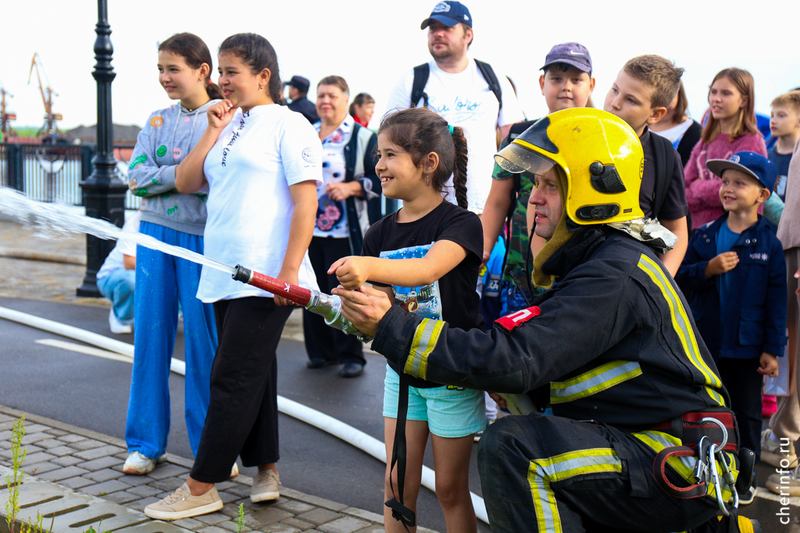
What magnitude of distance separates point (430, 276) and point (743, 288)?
2630mm

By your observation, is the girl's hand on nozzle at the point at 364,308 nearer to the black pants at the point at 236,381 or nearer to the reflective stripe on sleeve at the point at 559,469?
the reflective stripe on sleeve at the point at 559,469

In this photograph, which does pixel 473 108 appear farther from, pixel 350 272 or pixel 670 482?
pixel 670 482

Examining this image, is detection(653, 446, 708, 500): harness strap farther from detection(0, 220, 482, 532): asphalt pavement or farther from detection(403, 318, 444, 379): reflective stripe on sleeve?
detection(0, 220, 482, 532): asphalt pavement

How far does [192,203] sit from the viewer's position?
4.19 metres

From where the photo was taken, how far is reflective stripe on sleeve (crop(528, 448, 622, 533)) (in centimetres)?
223

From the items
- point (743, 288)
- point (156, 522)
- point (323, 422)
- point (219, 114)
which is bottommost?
point (323, 422)

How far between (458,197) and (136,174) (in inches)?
74.7

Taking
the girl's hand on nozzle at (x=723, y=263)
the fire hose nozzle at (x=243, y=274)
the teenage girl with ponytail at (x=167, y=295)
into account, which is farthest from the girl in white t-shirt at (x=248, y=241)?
the girl's hand on nozzle at (x=723, y=263)

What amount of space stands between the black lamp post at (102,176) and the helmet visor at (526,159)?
28.4ft

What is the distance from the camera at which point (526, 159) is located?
2.51 metres

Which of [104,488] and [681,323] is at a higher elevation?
[681,323]

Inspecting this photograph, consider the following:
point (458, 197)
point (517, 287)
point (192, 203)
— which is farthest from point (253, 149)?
point (517, 287)

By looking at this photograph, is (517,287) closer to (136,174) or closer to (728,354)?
(728,354)

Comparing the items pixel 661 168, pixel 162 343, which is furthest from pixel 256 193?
pixel 661 168
